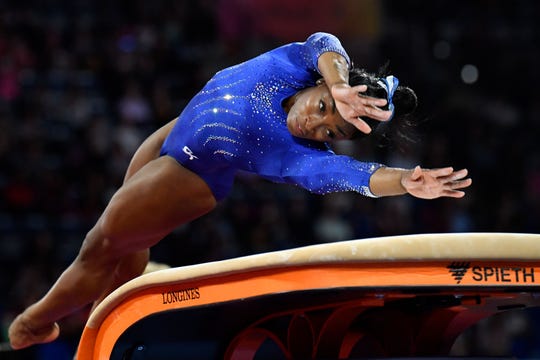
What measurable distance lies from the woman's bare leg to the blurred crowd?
170 centimetres

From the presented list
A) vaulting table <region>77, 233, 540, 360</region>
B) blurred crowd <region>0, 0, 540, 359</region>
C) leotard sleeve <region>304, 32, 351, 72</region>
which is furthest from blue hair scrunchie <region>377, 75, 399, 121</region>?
blurred crowd <region>0, 0, 540, 359</region>

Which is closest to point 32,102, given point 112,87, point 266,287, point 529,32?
point 112,87

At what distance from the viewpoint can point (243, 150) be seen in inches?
89.6

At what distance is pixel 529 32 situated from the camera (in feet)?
26.0

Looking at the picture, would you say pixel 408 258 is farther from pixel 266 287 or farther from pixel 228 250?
pixel 228 250

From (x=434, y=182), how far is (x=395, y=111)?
0.54 metres

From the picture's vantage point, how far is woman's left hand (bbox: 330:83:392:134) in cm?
196

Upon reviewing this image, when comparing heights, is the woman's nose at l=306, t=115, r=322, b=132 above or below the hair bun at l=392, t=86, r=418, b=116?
below

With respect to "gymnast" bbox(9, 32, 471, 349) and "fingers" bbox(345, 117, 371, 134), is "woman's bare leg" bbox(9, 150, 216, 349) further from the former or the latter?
"fingers" bbox(345, 117, 371, 134)

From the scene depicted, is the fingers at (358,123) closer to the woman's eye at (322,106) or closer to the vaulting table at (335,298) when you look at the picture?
the woman's eye at (322,106)

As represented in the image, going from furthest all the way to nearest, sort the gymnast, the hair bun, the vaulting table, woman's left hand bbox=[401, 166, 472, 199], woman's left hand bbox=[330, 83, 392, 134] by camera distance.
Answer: the hair bun → the gymnast → woman's left hand bbox=[330, 83, 392, 134] → woman's left hand bbox=[401, 166, 472, 199] → the vaulting table

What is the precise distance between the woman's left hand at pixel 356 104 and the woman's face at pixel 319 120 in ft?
0.47

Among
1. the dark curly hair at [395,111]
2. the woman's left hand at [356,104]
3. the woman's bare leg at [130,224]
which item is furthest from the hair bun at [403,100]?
the woman's bare leg at [130,224]

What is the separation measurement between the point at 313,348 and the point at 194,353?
1.79 metres
